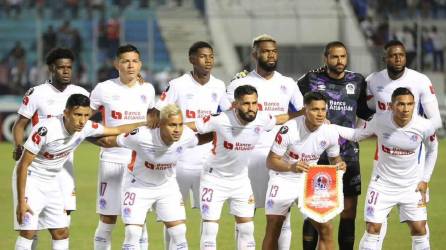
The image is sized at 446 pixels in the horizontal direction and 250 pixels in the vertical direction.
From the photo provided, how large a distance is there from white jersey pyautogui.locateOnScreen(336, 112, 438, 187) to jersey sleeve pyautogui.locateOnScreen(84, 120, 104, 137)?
248 cm

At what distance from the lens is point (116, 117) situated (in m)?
11.1

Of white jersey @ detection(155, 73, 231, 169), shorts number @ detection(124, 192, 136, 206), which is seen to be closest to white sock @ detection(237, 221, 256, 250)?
white jersey @ detection(155, 73, 231, 169)

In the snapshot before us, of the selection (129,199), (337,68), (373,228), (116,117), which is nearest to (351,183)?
(373,228)

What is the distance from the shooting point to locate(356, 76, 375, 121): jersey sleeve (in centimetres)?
1131

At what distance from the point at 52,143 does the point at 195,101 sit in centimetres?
189

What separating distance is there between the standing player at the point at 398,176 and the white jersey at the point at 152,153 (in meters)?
1.91

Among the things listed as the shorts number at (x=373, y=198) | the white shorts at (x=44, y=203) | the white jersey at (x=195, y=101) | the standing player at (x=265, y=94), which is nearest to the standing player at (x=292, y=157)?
the shorts number at (x=373, y=198)

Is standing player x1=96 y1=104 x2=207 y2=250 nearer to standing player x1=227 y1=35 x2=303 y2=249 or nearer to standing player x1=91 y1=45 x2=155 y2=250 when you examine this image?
standing player x1=91 y1=45 x2=155 y2=250

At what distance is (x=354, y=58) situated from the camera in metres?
29.1

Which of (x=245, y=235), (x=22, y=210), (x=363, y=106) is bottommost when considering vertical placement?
(x=245, y=235)

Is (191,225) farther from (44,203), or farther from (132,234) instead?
(44,203)

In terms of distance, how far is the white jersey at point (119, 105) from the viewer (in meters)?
11.1

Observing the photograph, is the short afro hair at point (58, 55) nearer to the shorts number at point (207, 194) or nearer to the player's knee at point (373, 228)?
the shorts number at point (207, 194)

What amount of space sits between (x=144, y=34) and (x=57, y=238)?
19808 millimetres
